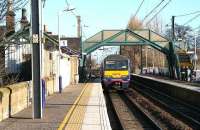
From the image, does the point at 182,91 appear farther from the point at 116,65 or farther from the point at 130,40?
the point at 130,40

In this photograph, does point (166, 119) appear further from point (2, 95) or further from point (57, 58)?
point (57, 58)

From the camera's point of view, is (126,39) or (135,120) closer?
(135,120)

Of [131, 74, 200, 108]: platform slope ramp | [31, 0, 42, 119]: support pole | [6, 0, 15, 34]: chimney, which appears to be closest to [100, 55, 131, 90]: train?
[131, 74, 200, 108]: platform slope ramp

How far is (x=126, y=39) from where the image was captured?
6806 cm

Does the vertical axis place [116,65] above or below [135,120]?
above

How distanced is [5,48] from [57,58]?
22.9 meters

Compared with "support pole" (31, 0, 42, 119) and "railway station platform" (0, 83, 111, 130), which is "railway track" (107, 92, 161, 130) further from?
"support pole" (31, 0, 42, 119)

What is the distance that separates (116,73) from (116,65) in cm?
92

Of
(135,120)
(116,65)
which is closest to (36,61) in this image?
(135,120)

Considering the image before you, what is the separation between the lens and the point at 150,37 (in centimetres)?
6812

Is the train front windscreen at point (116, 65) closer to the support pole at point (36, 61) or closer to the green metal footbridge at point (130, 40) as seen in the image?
the green metal footbridge at point (130, 40)

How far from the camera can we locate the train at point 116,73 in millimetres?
44312

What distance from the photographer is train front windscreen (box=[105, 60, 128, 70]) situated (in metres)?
45.1

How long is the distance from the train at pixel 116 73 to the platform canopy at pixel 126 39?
22.0 metres
